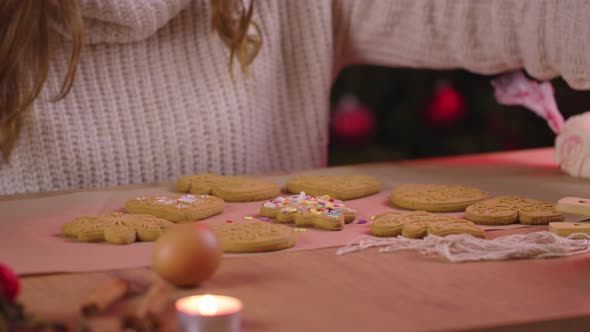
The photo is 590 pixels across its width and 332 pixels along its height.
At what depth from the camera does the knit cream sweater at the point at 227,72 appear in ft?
3.97

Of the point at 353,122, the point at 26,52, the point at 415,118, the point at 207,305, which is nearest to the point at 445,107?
the point at 415,118

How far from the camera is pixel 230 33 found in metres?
1.35

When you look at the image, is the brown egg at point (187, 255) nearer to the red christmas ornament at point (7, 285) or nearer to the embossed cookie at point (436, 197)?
the red christmas ornament at point (7, 285)

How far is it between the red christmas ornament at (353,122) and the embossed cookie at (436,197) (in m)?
1.26

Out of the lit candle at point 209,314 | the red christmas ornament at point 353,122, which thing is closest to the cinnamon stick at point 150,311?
the lit candle at point 209,314

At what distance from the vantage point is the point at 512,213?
0.89 m

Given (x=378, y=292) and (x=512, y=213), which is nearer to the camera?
(x=378, y=292)

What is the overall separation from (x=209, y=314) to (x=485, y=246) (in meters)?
0.35

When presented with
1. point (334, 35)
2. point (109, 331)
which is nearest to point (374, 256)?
point (109, 331)

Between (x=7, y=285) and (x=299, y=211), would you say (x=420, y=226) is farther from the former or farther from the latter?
(x=7, y=285)

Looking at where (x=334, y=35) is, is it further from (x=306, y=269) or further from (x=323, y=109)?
(x=306, y=269)

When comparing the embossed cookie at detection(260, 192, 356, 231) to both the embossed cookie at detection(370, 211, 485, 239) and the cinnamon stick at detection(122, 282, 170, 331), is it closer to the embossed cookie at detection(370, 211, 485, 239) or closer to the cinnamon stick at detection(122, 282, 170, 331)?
the embossed cookie at detection(370, 211, 485, 239)

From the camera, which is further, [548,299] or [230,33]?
[230,33]

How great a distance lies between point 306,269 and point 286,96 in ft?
2.71
